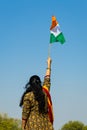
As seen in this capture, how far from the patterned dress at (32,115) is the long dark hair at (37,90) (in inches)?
3.8

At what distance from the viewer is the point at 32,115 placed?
10.4 m

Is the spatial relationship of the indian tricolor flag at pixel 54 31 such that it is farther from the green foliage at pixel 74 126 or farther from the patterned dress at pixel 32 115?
the green foliage at pixel 74 126

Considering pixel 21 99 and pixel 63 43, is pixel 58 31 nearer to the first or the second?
pixel 63 43

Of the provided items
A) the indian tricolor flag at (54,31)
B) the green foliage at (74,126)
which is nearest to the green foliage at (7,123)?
the green foliage at (74,126)

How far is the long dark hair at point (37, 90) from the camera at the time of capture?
10281 mm

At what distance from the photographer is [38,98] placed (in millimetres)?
10273

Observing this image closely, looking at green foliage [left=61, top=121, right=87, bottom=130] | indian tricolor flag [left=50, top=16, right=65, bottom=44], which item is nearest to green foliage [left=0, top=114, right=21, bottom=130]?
green foliage [left=61, top=121, right=87, bottom=130]

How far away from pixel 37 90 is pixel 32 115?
23.6 inches

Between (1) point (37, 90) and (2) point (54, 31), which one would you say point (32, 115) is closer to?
(1) point (37, 90)

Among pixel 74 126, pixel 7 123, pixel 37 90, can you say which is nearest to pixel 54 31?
pixel 37 90

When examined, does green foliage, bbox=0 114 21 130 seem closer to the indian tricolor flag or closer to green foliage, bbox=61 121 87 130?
green foliage, bbox=61 121 87 130

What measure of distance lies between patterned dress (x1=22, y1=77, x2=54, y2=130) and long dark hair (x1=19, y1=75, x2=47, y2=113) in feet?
0.32

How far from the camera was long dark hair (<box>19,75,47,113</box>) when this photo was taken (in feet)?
33.7

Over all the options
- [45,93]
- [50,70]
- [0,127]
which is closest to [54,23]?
[50,70]
